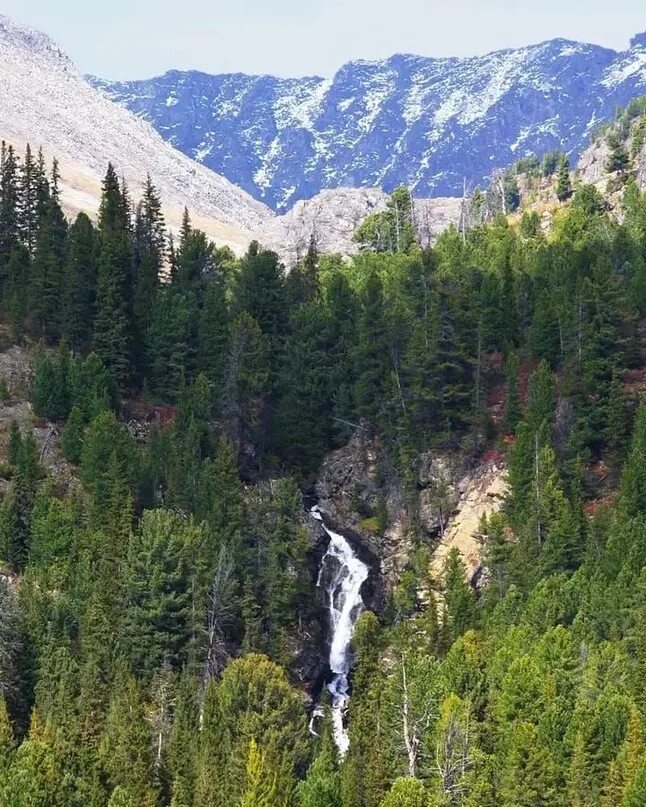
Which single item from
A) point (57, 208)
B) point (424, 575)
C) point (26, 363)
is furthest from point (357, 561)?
point (57, 208)

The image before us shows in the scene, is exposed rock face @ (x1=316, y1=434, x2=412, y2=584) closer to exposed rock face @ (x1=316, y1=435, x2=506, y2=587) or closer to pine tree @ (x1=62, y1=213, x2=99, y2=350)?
exposed rock face @ (x1=316, y1=435, x2=506, y2=587)

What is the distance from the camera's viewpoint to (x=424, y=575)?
334ft

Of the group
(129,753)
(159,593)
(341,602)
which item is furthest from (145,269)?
(129,753)

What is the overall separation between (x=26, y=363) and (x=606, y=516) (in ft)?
204

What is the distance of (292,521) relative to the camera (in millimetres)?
100688

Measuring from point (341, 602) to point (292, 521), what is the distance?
433 inches

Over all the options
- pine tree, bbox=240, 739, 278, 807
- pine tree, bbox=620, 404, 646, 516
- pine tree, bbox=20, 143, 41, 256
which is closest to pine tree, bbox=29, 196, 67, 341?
pine tree, bbox=20, 143, 41, 256

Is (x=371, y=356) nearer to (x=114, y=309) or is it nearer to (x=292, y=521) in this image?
(x=114, y=309)

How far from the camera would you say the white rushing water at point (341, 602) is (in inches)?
3863

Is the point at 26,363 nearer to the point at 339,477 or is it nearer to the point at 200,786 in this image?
the point at 339,477

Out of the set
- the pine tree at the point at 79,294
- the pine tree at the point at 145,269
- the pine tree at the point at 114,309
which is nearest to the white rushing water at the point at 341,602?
the pine tree at the point at 114,309

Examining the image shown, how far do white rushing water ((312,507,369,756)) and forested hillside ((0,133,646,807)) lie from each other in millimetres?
3151

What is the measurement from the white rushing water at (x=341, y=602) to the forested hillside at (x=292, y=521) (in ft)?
10.3

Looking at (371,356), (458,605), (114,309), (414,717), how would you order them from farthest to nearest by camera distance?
(114,309) → (371,356) → (458,605) → (414,717)
